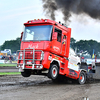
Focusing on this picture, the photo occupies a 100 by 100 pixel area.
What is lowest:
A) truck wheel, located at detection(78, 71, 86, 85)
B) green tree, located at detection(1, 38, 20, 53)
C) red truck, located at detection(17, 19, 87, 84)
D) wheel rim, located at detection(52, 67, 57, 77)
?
Result: truck wheel, located at detection(78, 71, 86, 85)

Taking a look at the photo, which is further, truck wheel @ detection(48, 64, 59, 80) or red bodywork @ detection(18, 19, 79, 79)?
truck wheel @ detection(48, 64, 59, 80)

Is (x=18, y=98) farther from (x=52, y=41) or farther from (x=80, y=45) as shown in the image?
(x=80, y=45)

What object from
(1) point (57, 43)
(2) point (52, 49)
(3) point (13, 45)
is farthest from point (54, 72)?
(3) point (13, 45)

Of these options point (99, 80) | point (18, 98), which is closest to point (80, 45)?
point (99, 80)

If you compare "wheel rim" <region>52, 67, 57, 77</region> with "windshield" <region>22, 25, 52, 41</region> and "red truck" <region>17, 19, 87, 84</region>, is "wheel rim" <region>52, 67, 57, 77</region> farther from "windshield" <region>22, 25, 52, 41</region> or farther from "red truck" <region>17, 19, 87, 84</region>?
"windshield" <region>22, 25, 52, 41</region>

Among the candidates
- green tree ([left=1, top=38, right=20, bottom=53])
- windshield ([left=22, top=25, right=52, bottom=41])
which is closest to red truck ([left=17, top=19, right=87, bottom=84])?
windshield ([left=22, top=25, right=52, bottom=41])

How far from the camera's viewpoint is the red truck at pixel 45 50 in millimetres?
9906

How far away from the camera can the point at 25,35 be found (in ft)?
35.1

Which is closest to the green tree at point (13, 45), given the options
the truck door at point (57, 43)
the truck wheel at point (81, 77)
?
the truck wheel at point (81, 77)

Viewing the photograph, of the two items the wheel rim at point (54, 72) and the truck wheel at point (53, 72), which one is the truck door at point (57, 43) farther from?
the wheel rim at point (54, 72)

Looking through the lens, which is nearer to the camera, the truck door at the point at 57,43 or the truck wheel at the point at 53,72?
the truck wheel at the point at 53,72

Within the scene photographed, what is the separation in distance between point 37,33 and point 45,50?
3.55ft

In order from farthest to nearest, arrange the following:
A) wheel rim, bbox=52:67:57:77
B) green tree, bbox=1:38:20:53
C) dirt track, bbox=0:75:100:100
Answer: green tree, bbox=1:38:20:53 → wheel rim, bbox=52:67:57:77 → dirt track, bbox=0:75:100:100

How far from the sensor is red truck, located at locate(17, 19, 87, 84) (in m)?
9.91
